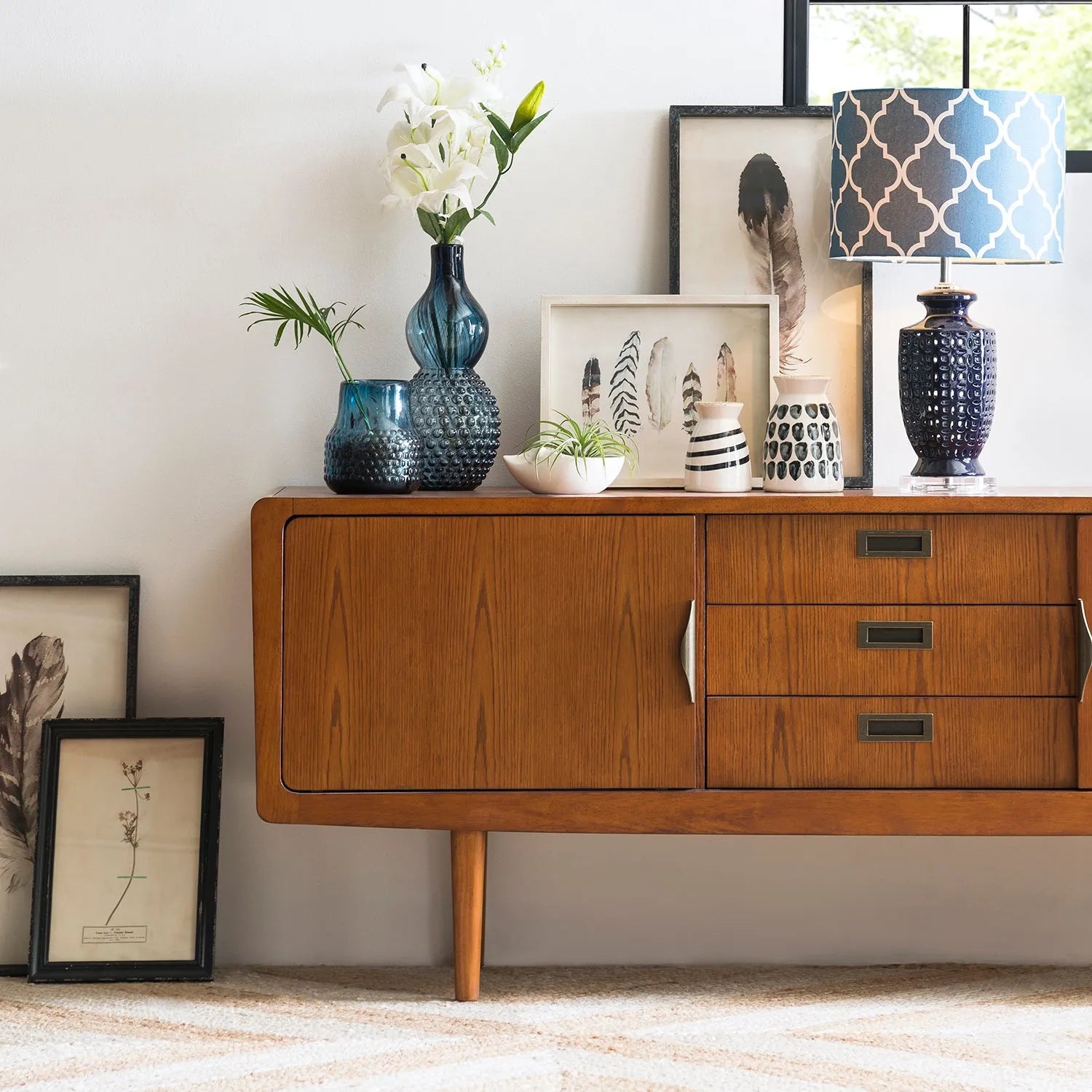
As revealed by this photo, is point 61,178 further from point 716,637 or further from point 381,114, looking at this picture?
point 716,637

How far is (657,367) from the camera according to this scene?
2.01 metres

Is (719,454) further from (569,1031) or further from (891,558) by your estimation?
(569,1031)

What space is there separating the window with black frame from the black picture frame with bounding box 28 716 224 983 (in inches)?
61.9

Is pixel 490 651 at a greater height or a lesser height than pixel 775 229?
lesser

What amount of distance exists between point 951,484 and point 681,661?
0.55m

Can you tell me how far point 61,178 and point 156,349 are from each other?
343mm

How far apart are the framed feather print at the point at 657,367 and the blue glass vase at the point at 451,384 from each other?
0.49ft

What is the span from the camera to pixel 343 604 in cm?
171

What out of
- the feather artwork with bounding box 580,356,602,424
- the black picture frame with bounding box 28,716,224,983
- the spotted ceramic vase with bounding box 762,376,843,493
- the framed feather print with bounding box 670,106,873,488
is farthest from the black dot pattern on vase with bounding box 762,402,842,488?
the black picture frame with bounding box 28,716,224,983

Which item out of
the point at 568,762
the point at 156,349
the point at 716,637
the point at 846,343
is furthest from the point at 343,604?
the point at 846,343

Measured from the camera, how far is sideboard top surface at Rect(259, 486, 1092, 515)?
1679mm

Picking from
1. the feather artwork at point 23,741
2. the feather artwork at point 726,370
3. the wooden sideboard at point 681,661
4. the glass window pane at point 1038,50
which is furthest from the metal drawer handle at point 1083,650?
the feather artwork at point 23,741

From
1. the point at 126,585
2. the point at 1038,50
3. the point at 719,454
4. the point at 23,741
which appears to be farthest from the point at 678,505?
the point at 1038,50

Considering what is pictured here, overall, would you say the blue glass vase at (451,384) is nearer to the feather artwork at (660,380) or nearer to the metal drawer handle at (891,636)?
the feather artwork at (660,380)
